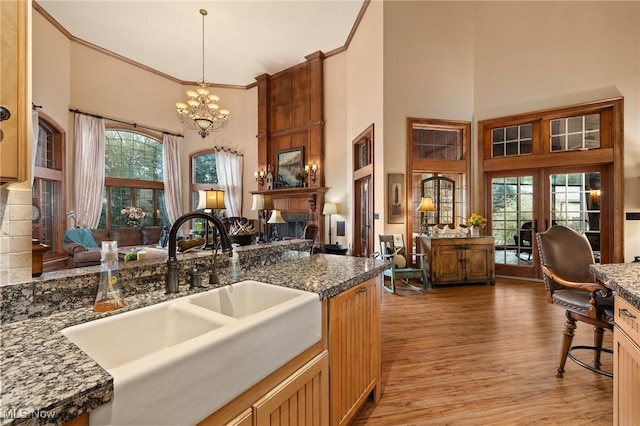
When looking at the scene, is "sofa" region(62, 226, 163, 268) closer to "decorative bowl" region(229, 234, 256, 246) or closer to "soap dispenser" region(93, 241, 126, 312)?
"decorative bowl" region(229, 234, 256, 246)

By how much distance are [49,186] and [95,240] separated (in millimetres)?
1279

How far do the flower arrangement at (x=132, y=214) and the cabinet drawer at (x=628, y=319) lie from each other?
→ 310 inches

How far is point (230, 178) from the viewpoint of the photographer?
26.6 ft

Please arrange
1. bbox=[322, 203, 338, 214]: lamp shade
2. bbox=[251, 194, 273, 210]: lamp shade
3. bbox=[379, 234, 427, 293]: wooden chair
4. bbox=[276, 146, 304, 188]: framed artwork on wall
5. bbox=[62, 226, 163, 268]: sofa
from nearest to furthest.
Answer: bbox=[62, 226, 163, 268]: sofa → bbox=[379, 234, 427, 293]: wooden chair → bbox=[251, 194, 273, 210]: lamp shade → bbox=[322, 203, 338, 214]: lamp shade → bbox=[276, 146, 304, 188]: framed artwork on wall

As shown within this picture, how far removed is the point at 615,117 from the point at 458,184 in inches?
92.9

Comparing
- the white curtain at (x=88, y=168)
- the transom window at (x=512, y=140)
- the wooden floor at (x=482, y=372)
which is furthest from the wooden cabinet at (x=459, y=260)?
the white curtain at (x=88, y=168)

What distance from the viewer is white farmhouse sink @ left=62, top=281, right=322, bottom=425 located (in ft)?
2.15

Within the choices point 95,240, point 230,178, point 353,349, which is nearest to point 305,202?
point 230,178

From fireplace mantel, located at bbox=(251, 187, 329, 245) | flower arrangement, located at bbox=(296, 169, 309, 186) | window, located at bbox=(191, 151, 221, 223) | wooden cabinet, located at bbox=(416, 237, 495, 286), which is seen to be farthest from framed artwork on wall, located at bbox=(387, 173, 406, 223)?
window, located at bbox=(191, 151, 221, 223)

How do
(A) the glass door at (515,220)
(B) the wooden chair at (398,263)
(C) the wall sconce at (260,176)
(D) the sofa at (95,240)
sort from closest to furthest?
(D) the sofa at (95,240) < (B) the wooden chair at (398,263) < (A) the glass door at (515,220) < (C) the wall sconce at (260,176)

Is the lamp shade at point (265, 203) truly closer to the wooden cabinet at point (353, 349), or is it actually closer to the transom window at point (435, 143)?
the transom window at point (435, 143)

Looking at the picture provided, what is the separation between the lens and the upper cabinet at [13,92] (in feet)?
2.60

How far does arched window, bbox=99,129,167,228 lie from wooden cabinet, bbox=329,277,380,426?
6931mm

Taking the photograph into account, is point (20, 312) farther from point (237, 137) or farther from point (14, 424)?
point (237, 137)
